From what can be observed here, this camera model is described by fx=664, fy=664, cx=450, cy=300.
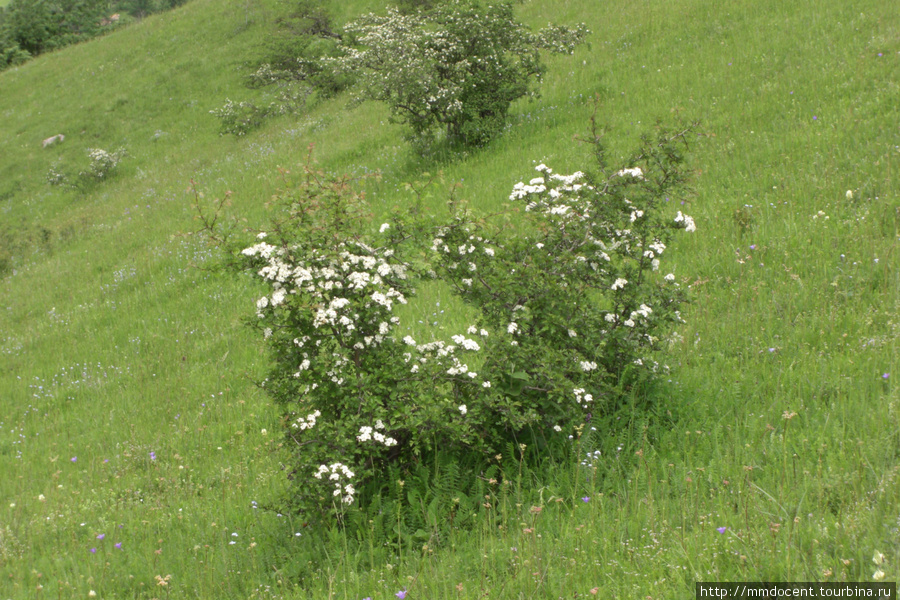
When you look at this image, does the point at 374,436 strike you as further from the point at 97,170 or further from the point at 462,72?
the point at 97,170

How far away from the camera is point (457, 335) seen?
15.2 ft

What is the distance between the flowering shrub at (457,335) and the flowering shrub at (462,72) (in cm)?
800

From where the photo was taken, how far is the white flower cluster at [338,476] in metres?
3.88

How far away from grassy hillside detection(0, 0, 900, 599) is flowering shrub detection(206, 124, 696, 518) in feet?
1.39

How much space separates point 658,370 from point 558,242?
117 cm

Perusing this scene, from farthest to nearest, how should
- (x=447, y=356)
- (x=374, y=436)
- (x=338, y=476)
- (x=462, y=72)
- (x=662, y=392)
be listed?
(x=462, y=72), (x=662, y=392), (x=447, y=356), (x=374, y=436), (x=338, y=476)

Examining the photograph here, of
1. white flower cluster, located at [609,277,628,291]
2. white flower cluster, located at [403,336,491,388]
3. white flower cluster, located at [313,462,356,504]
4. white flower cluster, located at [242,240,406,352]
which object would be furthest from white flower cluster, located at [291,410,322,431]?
white flower cluster, located at [609,277,628,291]

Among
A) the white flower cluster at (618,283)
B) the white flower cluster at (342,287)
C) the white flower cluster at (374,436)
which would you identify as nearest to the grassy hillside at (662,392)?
the white flower cluster at (342,287)

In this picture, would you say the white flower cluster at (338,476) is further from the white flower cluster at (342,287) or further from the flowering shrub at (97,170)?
the flowering shrub at (97,170)

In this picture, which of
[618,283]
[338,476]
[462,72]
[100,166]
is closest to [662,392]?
[618,283]

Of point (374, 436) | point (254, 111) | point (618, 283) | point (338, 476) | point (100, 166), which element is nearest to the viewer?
point (338, 476)

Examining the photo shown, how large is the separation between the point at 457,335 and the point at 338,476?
1.29 metres

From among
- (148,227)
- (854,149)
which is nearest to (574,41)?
(854,149)

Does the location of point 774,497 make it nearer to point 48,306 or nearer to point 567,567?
point 567,567
